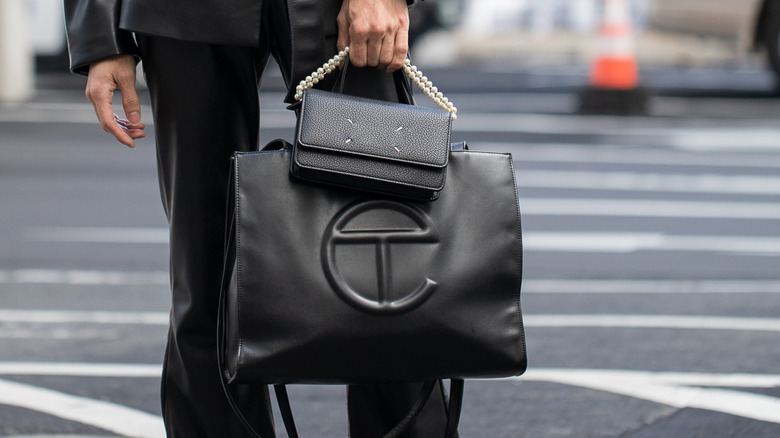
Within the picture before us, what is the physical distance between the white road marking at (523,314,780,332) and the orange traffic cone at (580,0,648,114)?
7177mm

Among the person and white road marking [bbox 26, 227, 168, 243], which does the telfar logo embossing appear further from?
white road marking [bbox 26, 227, 168, 243]

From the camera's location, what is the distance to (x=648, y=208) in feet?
23.9

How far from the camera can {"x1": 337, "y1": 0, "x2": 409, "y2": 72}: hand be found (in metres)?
2.11

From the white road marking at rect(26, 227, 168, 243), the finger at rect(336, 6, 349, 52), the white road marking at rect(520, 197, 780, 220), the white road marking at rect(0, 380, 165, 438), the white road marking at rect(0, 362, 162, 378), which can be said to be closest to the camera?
the finger at rect(336, 6, 349, 52)

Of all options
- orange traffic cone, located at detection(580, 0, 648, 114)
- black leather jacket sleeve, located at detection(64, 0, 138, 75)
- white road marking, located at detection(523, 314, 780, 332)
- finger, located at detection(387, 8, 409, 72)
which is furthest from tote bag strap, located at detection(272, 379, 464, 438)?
orange traffic cone, located at detection(580, 0, 648, 114)

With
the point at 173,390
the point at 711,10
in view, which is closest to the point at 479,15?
the point at 711,10

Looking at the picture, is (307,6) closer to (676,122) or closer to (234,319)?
(234,319)

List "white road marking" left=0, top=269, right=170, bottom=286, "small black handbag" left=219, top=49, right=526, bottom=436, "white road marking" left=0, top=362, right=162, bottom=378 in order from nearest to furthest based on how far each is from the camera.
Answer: "small black handbag" left=219, top=49, right=526, bottom=436, "white road marking" left=0, top=362, right=162, bottom=378, "white road marking" left=0, top=269, right=170, bottom=286

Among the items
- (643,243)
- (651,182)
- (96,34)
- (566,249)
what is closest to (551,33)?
(651,182)

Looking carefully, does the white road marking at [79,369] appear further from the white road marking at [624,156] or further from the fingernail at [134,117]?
the white road marking at [624,156]

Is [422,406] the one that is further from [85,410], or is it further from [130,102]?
[85,410]

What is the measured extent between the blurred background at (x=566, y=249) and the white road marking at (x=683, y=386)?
0.01 meters

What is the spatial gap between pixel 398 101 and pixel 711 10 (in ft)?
37.6

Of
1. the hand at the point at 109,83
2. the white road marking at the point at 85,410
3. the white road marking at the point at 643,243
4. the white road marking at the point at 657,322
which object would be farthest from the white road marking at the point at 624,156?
the hand at the point at 109,83
